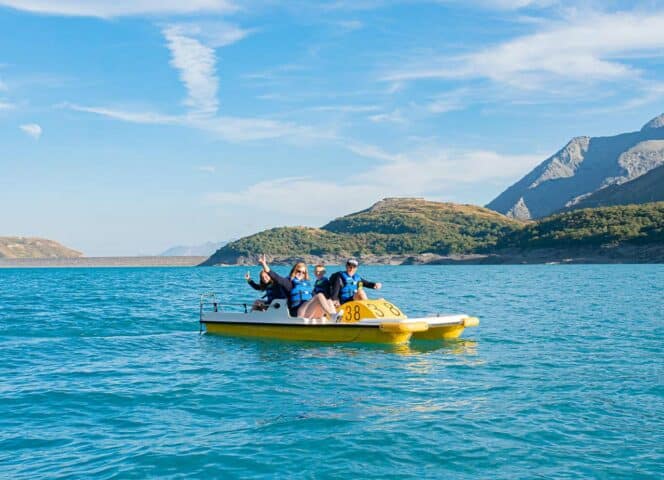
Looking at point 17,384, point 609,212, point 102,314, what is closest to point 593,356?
point 17,384

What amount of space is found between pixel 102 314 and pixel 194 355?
14.9 meters

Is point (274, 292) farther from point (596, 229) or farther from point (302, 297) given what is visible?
point (596, 229)

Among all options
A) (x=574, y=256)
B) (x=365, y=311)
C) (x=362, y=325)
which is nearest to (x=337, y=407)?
(x=362, y=325)

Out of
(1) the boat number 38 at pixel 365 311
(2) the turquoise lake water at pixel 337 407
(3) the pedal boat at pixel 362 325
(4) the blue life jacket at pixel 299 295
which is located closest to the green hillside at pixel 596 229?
(2) the turquoise lake water at pixel 337 407

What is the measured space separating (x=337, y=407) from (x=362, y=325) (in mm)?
7428

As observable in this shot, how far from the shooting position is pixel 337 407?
39.2 feet

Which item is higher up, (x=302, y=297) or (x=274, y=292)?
(x=274, y=292)

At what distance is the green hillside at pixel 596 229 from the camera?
14862 cm

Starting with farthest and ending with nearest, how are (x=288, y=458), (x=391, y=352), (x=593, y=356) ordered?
(x=391, y=352) < (x=593, y=356) < (x=288, y=458)

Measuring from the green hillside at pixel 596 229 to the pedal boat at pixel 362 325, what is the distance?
456 ft

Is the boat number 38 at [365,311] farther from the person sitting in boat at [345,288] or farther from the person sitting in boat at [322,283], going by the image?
the person sitting in boat at [322,283]

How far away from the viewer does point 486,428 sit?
10266mm

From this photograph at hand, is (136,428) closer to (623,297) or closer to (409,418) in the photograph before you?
(409,418)

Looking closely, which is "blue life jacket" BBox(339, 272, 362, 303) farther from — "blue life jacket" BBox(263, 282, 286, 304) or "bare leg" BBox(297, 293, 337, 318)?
"blue life jacket" BBox(263, 282, 286, 304)
